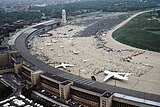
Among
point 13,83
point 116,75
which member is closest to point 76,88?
point 116,75

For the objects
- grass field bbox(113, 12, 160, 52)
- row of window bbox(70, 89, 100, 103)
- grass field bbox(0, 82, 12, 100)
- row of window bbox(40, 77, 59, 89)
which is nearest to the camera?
row of window bbox(70, 89, 100, 103)

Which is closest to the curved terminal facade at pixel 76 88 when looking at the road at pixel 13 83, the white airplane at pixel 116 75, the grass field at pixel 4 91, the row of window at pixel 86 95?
the row of window at pixel 86 95

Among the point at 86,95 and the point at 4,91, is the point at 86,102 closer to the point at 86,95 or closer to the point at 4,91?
the point at 86,95

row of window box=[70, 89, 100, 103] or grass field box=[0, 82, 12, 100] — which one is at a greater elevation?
row of window box=[70, 89, 100, 103]

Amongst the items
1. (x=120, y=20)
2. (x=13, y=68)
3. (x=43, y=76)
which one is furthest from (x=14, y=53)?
(x=120, y=20)

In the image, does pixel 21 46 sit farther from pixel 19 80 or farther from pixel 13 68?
pixel 19 80

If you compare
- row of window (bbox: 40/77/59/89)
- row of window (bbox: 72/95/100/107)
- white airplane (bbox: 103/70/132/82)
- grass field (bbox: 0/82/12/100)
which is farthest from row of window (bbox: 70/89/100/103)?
grass field (bbox: 0/82/12/100)

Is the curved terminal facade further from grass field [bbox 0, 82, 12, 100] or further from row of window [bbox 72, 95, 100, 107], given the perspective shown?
grass field [bbox 0, 82, 12, 100]
